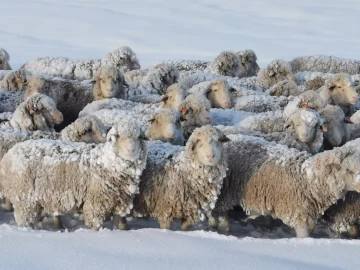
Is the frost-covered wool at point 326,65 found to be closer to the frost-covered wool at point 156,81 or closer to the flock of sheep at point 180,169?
the frost-covered wool at point 156,81

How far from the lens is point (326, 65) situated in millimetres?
14000

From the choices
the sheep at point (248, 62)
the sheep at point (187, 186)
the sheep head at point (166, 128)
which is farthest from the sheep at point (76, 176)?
the sheep at point (248, 62)

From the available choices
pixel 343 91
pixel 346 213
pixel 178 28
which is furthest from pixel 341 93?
pixel 178 28

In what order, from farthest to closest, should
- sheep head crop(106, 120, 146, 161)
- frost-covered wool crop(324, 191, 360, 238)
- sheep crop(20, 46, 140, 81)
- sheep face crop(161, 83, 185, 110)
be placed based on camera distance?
sheep crop(20, 46, 140, 81) → sheep face crop(161, 83, 185, 110) → frost-covered wool crop(324, 191, 360, 238) → sheep head crop(106, 120, 146, 161)

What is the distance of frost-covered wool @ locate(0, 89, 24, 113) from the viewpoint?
402 inches

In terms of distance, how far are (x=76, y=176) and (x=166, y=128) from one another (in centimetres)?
144

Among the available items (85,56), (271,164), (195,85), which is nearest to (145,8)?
(85,56)

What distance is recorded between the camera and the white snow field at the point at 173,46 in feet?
17.8

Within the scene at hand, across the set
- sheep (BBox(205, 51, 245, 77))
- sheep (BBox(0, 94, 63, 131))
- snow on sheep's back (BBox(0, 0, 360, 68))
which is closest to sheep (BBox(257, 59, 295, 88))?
sheep (BBox(205, 51, 245, 77))

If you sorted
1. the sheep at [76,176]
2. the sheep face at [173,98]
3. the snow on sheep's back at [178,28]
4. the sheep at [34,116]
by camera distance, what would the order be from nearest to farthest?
the sheep at [76,176] → the sheep at [34,116] → the sheep face at [173,98] → the snow on sheep's back at [178,28]

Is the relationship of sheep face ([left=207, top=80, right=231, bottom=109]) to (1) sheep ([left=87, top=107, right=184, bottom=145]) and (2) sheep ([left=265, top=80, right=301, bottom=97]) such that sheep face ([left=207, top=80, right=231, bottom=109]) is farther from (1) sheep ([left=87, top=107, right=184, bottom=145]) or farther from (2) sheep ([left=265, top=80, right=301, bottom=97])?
(1) sheep ([left=87, top=107, right=184, bottom=145])

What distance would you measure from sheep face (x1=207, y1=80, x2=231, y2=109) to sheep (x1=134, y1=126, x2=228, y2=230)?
306 cm

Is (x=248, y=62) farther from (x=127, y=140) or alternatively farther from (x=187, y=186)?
(x=127, y=140)

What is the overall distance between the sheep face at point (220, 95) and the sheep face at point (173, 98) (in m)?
0.62
